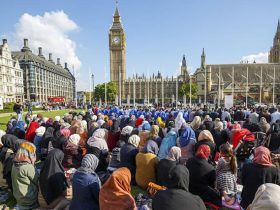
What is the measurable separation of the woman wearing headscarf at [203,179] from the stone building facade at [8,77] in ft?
236

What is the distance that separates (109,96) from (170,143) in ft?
296

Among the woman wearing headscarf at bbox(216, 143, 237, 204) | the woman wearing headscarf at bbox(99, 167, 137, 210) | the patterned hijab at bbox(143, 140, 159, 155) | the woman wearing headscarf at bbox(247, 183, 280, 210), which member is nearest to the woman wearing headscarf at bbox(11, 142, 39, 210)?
the woman wearing headscarf at bbox(99, 167, 137, 210)

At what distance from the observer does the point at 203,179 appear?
19.5ft

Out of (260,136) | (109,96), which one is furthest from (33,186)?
(109,96)

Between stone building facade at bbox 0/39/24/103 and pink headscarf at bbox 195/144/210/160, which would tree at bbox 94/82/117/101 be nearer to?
stone building facade at bbox 0/39/24/103

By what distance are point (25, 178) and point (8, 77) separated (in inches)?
2900

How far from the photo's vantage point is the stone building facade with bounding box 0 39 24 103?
68375 mm

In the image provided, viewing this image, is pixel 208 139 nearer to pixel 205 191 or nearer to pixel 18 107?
pixel 205 191

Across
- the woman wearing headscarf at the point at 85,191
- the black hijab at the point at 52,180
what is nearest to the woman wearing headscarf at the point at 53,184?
the black hijab at the point at 52,180

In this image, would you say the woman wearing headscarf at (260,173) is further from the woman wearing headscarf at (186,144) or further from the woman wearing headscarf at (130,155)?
the woman wearing headscarf at (186,144)

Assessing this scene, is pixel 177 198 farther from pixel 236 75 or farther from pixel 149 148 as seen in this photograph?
pixel 236 75

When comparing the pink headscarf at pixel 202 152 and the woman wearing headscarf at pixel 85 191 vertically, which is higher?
the pink headscarf at pixel 202 152

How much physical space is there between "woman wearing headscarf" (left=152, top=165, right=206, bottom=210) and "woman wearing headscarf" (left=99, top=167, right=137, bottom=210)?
711mm

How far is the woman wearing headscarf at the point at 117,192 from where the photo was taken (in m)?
4.51
